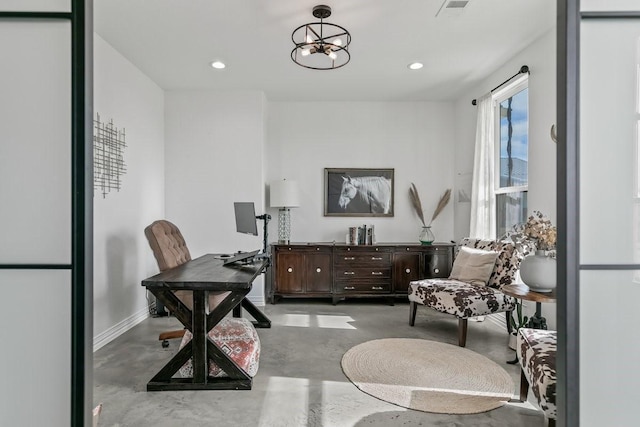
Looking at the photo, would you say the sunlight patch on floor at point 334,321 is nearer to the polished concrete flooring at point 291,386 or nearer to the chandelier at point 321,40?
the polished concrete flooring at point 291,386

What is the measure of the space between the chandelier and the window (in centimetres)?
183

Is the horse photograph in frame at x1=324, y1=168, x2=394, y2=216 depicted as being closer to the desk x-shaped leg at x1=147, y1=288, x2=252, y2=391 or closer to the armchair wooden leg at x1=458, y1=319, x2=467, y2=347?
the armchair wooden leg at x1=458, y1=319, x2=467, y2=347

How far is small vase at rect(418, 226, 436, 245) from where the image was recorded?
459cm

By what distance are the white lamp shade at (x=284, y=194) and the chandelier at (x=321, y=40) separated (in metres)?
1.54

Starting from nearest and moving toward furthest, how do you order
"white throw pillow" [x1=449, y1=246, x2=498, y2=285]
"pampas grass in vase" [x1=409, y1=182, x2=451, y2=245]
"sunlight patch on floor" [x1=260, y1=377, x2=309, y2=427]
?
"sunlight patch on floor" [x1=260, y1=377, x2=309, y2=427]
"white throw pillow" [x1=449, y1=246, x2=498, y2=285]
"pampas grass in vase" [x1=409, y1=182, x2=451, y2=245]

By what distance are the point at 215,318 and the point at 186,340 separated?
457mm

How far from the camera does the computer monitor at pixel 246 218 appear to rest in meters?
3.25

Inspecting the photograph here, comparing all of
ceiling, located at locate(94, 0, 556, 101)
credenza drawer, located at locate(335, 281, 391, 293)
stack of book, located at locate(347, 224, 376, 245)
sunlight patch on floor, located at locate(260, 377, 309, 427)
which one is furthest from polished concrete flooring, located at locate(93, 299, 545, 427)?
ceiling, located at locate(94, 0, 556, 101)

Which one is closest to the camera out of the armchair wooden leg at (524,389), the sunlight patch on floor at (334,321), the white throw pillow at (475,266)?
the armchair wooden leg at (524,389)

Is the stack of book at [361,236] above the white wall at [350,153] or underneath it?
underneath

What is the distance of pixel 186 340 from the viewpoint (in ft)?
8.47

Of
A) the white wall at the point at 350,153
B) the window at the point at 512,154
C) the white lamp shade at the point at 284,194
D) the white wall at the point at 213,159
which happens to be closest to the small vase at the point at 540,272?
the window at the point at 512,154

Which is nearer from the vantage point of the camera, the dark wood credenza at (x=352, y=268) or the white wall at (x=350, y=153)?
the dark wood credenza at (x=352, y=268)

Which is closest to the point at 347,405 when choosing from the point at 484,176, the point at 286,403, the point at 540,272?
the point at 286,403
